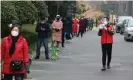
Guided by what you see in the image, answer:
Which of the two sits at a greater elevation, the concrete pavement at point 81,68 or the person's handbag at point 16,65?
the person's handbag at point 16,65

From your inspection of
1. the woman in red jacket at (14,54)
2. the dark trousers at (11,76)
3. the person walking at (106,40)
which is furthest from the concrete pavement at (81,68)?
the woman in red jacket at (14,54)

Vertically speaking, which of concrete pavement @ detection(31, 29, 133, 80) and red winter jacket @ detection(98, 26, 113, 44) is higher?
red winter jacket @ detection(98, 26, 113, 44)

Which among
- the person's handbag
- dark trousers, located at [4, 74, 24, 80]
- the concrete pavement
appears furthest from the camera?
the concrete pavement

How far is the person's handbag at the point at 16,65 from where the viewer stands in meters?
9.01

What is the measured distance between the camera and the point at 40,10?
28922 mm

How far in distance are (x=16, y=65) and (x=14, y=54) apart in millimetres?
236

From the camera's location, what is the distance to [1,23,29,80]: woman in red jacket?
904 centimetres

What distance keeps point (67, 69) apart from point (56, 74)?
1312mm

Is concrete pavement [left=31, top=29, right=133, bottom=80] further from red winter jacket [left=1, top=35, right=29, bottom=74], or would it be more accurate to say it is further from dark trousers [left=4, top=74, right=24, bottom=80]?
red winter jacket [left=1, top=35, right=29, bottom=74]

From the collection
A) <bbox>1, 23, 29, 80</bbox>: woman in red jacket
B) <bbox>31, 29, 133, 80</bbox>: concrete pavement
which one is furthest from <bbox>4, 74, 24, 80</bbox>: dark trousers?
<bbox>31, 29, 133, 80</bbox>: concrete pavement

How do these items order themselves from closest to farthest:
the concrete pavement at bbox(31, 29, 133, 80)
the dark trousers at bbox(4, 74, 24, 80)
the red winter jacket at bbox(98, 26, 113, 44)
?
1. the dark trousers at bbox(4, 74, 24, 80)
2. the concrete pavement at bbox(31, 29, 133, 80)
3. the red winter jacket at bbox(98, 26, 113, 44)

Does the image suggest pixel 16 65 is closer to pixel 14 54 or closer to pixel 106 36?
pixel 14 54

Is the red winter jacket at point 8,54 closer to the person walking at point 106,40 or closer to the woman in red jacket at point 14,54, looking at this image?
the woman in red jacket at point 14,54

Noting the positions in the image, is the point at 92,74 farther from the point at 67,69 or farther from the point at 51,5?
the point at 51,5
